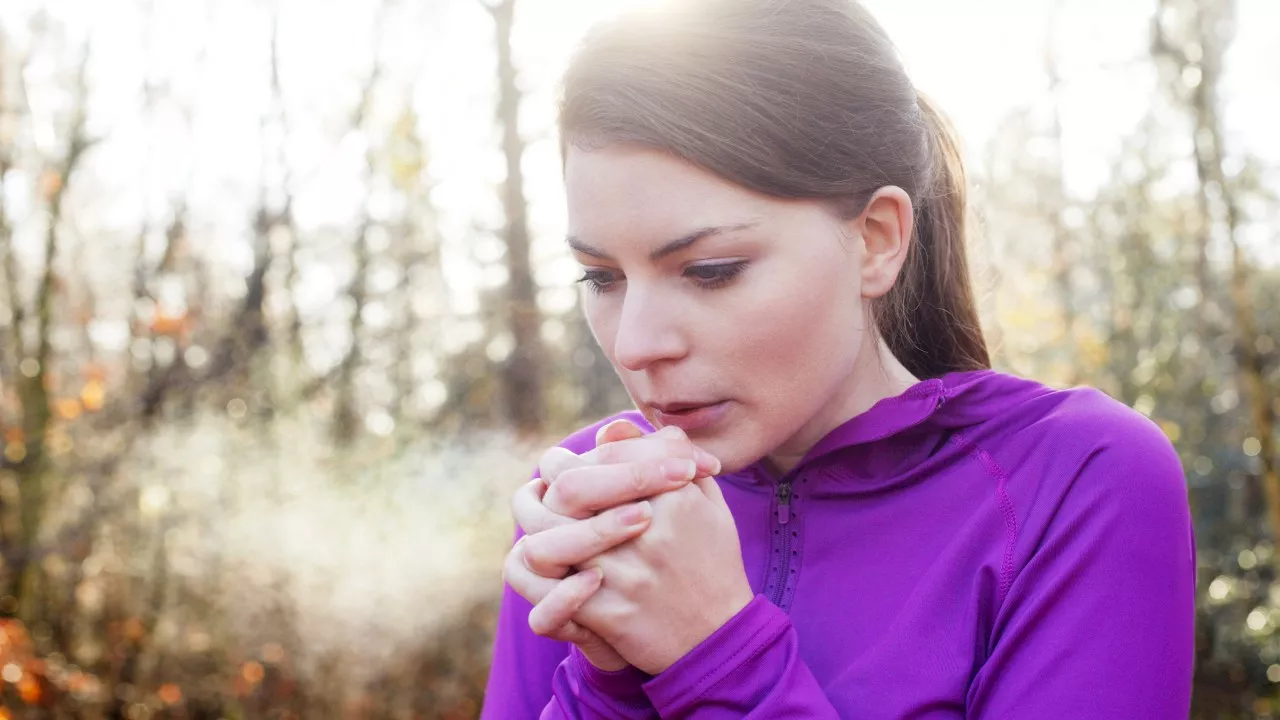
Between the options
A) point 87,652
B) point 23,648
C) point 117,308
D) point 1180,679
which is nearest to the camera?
point 1180,679

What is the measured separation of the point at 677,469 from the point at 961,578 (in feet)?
1.42

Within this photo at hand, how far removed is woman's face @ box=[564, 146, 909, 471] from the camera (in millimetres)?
1433

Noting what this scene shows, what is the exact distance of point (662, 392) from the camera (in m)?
1.53

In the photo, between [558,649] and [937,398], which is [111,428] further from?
[937,398]

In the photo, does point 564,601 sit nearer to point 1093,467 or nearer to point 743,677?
point 743,677

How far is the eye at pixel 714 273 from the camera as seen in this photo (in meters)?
1.45

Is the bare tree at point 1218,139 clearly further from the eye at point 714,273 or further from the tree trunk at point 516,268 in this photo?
the tree trunk at point 516,268

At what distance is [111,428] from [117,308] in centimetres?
254

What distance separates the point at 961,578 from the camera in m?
1.44

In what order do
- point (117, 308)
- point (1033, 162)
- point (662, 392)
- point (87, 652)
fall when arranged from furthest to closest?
point (1033, 162), point (117, 308), point (87, 652), point (662, 392)

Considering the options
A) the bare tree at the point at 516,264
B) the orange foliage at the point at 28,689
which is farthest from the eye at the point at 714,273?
the bare tree at the point at 516,264

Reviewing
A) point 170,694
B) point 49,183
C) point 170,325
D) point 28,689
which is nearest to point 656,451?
point 28,689

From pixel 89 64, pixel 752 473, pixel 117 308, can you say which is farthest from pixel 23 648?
pixel 752 473

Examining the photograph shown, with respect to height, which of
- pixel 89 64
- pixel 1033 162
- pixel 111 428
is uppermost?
pixel 89 64
